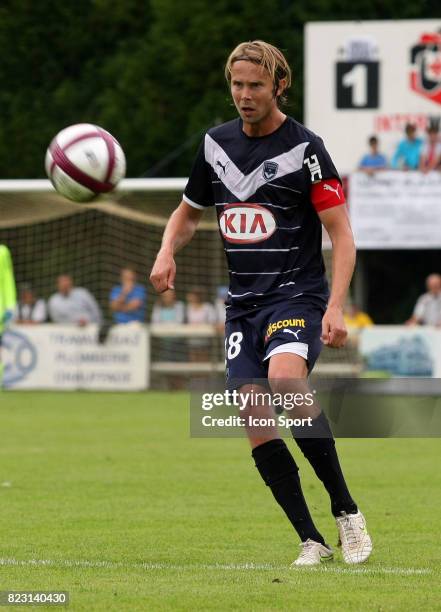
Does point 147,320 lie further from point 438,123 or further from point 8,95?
point 8,95

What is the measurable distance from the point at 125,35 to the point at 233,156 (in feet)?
93.6

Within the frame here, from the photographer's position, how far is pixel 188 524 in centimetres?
825

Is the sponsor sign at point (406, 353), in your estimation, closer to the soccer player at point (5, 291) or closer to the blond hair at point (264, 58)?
the soccer player at point (5, 291)

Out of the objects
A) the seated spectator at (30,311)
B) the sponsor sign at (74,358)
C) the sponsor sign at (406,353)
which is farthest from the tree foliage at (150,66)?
the sponsor sign at (406,353)

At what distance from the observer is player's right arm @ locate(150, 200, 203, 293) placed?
671 centimetres

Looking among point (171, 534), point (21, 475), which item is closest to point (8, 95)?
point (21, 475)

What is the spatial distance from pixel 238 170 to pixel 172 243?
48cm

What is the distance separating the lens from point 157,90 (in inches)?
1242

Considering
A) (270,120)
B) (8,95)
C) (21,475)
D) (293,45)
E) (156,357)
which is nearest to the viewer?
(270,120)

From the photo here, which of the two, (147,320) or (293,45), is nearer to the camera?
(147,320)

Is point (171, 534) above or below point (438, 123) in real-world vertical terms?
below

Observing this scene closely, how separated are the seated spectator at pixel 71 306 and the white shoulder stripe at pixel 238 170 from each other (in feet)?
50.4

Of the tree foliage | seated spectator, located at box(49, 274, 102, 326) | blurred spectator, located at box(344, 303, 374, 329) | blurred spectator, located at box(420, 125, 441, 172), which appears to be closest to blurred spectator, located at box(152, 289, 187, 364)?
seated spectator, located at box(49, 274, 102, 326)

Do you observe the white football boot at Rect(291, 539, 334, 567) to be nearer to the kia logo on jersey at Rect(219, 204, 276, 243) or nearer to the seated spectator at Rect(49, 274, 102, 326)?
the kia logo on jersey at Rect(219, 204, 276, 243)
